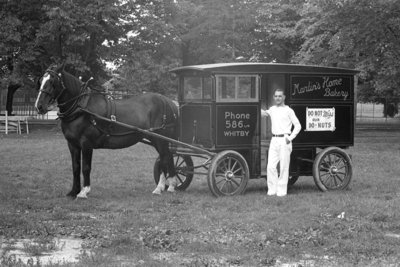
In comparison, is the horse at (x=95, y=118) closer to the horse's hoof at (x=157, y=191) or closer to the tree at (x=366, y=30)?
the horse's hoof at (x=157, y=191)

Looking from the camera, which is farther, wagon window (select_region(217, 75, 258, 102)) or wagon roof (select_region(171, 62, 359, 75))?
wagon window (select_region(217, 75, 258, 102))

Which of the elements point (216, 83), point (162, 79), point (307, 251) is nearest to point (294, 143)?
point (216, 83)

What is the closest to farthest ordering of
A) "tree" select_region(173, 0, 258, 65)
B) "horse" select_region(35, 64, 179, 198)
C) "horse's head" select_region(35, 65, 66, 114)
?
"horse's head" select_region(35, 65, 66, 114) → "horse" select_region(35, 64, 179, 198) → "tree" select_region(173, 0, 258, 65)

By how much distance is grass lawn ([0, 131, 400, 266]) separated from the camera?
674cm

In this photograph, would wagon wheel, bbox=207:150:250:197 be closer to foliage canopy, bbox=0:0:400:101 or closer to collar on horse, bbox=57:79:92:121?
collar on horse, bbox=57:79:92:121

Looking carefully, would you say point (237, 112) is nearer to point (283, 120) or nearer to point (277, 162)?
point (283, 120)

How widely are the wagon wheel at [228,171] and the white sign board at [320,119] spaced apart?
159 cm

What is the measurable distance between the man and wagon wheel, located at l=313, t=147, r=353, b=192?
79 centimetres

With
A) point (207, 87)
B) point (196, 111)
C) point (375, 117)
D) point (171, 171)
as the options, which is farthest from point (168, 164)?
point (375, 117)

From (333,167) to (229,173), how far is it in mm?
2269

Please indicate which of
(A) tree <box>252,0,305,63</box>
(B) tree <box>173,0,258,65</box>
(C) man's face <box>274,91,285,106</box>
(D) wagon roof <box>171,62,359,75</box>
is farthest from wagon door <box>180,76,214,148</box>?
(B) tree <box>173,0,258,65</box>

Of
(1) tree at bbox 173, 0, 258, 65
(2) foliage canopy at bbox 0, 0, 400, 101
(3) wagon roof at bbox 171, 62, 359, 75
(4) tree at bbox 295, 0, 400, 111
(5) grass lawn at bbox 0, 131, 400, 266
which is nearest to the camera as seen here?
(5) grass lawn at bbox 0, 131, 400, 266

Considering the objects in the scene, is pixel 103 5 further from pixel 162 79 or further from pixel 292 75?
pixel 292 75

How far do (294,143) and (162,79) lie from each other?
79.6ft
